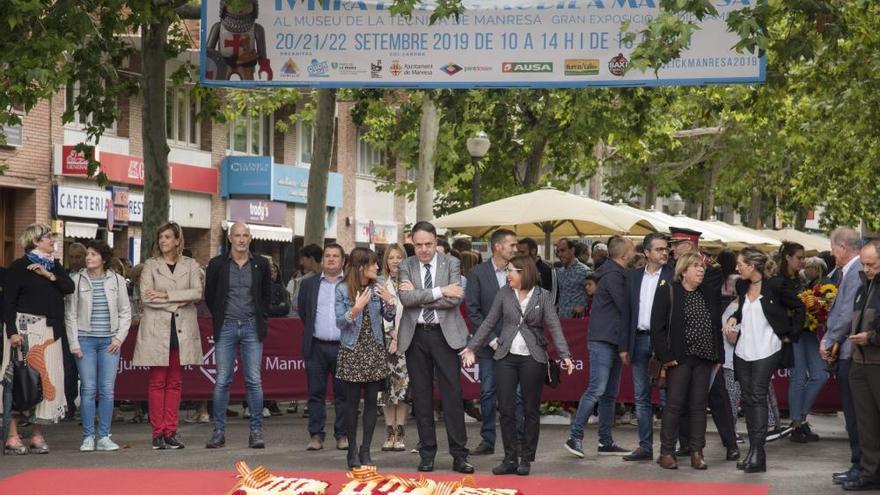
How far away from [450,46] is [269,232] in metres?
28.0

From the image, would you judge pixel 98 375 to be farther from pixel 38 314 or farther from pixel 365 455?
pixel 365 455

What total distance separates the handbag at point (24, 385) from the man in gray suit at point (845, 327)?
267 inches

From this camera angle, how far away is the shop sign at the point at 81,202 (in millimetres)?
35156

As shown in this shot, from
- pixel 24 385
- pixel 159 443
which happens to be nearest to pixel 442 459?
pixel 159 443

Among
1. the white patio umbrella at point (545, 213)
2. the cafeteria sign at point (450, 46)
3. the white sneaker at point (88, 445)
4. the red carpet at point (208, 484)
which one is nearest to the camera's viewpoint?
the red carpet at point (208, 484)

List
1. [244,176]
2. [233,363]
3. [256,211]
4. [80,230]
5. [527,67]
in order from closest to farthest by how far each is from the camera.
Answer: [233,363] < [527,67] < [80,230] < [244,176] < [256,211]

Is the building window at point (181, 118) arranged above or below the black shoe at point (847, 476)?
above

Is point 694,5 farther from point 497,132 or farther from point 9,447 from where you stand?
point 497,132

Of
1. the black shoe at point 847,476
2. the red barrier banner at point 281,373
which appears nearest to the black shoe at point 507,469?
the black shoe at point 847,476

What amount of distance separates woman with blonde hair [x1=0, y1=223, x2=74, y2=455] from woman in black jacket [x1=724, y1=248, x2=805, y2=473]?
587 cm

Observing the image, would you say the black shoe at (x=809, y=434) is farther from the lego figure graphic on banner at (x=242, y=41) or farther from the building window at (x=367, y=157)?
the building window at (x=367, y=157)

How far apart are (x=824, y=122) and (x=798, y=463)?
1604 cm

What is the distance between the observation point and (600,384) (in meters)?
14.4

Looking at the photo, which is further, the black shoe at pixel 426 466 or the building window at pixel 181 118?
the building window at pixel 181 118
